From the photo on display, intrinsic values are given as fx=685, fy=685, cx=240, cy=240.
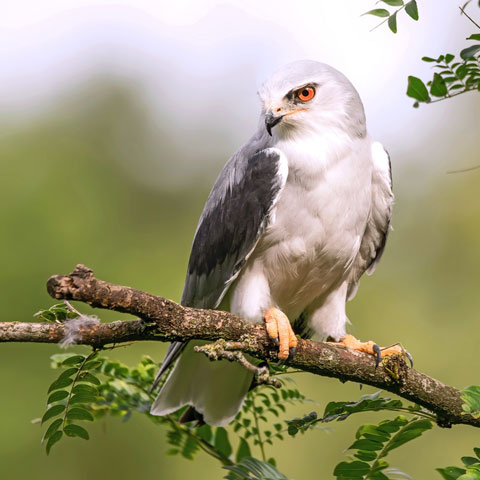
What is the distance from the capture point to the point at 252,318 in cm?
358

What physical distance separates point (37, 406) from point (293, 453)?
2.86m

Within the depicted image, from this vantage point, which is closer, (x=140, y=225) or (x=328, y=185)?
(x=328, y=185)

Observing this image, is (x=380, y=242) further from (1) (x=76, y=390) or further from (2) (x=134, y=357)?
(2) (x=134, y=357)

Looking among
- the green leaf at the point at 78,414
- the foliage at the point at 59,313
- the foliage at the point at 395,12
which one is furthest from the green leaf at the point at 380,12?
the green leaf at the point at 78,414

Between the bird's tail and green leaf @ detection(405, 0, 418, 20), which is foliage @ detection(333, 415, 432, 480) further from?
green leaf @ detection(405, 0, 418, 20)

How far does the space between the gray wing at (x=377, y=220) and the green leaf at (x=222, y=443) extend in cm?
124

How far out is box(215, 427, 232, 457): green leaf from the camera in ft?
11.8

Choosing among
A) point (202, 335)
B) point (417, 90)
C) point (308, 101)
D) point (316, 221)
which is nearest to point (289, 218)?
point (316, 221)

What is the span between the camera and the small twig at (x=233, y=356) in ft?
7.59


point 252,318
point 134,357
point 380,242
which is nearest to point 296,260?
point 252,318

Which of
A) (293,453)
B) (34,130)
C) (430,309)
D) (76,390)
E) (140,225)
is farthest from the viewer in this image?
(34,130)

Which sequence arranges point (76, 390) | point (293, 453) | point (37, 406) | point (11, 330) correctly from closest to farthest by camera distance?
1. point (11, 330)
2. point (76, 390)
3. point (37, 406)
4. point (293, 453)

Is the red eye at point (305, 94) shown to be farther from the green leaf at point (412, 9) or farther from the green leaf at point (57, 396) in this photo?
the green leaf at point (57, 396)

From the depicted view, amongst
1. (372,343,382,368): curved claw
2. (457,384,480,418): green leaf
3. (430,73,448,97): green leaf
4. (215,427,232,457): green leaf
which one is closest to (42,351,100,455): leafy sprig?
(215,427,232,457): green leaf
